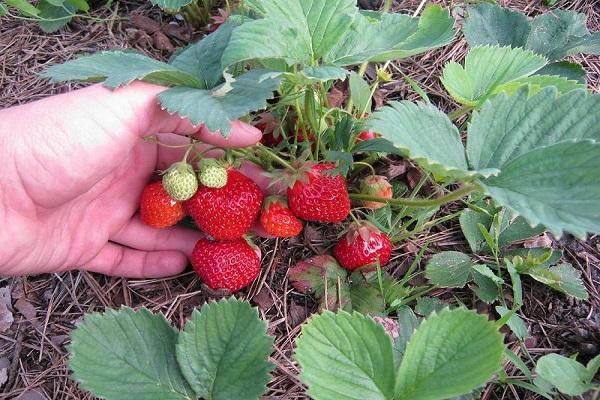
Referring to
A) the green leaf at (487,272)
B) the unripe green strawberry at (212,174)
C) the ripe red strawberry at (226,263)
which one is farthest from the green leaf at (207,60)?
the green leaf at (487,272)

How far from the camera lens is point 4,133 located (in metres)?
1.20

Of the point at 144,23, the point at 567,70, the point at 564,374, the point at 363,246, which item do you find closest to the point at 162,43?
the point at 144,23

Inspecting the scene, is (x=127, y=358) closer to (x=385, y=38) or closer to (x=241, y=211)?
(x=241, y=211)

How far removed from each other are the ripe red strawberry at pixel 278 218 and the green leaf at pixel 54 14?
110 centimetres

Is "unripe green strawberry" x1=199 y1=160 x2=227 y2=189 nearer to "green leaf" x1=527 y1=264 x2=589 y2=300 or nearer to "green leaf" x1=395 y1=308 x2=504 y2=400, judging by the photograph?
"green leaf" x1=395 y1=308 x2=504 y2=400

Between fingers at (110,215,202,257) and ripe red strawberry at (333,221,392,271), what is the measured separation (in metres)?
0.43

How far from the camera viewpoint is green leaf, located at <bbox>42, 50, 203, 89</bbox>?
1.01 meters

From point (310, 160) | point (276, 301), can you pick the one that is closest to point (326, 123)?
point (310, 160)

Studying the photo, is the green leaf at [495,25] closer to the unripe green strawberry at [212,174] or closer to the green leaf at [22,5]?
the unripe green strawberry at [212,174]

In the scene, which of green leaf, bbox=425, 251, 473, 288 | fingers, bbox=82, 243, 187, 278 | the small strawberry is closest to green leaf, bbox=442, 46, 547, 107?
the small strawberry

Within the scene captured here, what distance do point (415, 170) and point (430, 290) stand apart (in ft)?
1.14

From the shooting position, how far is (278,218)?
130 centimetres

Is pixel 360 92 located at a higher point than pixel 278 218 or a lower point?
higher

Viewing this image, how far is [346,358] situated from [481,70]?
77cm
